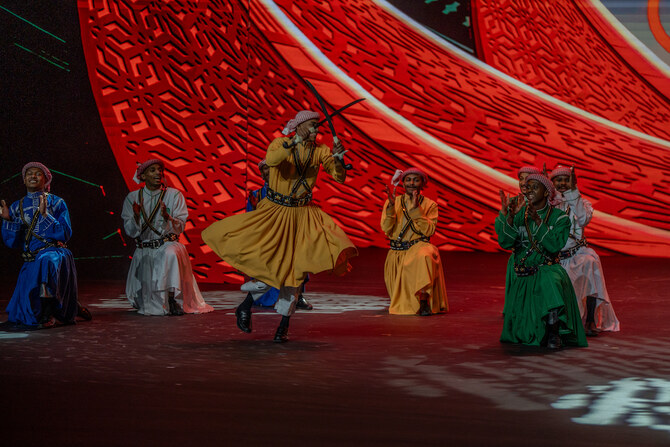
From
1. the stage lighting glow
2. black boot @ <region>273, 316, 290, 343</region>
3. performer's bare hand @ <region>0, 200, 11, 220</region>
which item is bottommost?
the stage lighting glow

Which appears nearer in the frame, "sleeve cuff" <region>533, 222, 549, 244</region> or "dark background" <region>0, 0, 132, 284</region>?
"sleeve cuff" <region>533, 222, 549, 244</region>

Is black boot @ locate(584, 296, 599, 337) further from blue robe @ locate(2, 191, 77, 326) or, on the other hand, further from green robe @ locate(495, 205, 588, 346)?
blue robe @ locate(2, 191, 77, 326)

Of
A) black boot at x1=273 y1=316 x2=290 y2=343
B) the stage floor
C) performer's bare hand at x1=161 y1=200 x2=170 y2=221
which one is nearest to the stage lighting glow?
the stage floor

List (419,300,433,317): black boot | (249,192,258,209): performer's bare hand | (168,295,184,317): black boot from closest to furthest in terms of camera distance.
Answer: (168,295,184,317): black boot
(419,300,433,317): black boot
(249,192,258,209): performer's bare hand

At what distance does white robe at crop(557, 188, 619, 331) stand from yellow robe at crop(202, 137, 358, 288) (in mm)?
1449

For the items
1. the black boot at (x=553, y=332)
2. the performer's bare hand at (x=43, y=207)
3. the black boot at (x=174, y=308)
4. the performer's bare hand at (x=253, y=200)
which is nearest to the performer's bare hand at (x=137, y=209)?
the black boot at (x=174, y=308)

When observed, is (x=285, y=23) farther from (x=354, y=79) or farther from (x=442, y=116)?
(x=442, y=116)

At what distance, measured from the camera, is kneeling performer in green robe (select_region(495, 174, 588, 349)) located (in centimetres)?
478

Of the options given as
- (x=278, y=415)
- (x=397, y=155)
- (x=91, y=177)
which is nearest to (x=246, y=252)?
(x=278, y=415)

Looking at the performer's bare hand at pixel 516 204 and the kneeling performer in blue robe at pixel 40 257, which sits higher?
the performer's bare hand at pixel 516 204

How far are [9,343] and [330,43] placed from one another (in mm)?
8039

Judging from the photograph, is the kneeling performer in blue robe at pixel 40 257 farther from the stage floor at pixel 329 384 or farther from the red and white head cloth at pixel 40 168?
the stage floor at pixel 329 384

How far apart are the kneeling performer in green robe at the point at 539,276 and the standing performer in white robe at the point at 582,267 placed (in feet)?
1.68

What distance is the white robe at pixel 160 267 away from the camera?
619 centimetres
